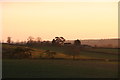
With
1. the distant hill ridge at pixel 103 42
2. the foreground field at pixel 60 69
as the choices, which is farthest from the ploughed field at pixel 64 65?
the distant hill ridge at pixel 103 42

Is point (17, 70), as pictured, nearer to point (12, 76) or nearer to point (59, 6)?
point (12, 76)

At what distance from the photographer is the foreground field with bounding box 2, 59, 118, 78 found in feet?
18.5

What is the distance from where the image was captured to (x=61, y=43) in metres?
5.73

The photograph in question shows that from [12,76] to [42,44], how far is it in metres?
0.95

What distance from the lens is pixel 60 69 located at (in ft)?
18.7

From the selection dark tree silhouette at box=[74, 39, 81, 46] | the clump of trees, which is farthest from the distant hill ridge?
the clump of trees

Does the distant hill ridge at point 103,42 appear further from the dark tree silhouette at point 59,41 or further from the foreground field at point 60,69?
the foreground field at point 60,69

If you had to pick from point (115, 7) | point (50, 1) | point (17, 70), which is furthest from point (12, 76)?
point (115, 7)

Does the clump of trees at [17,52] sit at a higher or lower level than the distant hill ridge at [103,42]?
lower

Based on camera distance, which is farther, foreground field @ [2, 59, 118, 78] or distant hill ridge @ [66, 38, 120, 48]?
foreground field @ [2, 59, 118, 78]

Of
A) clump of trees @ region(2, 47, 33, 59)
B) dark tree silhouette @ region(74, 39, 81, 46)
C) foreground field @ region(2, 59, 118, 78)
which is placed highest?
dark tree silhouette @ region(74, 39, 81, 46)

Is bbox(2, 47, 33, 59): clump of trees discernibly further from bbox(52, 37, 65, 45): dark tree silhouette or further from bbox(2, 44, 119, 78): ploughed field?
bbox(52, 37, 65, 45): dark tree silhouette

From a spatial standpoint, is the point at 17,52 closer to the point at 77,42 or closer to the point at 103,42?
the point at 77,42

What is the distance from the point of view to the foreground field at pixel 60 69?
18.5ft
